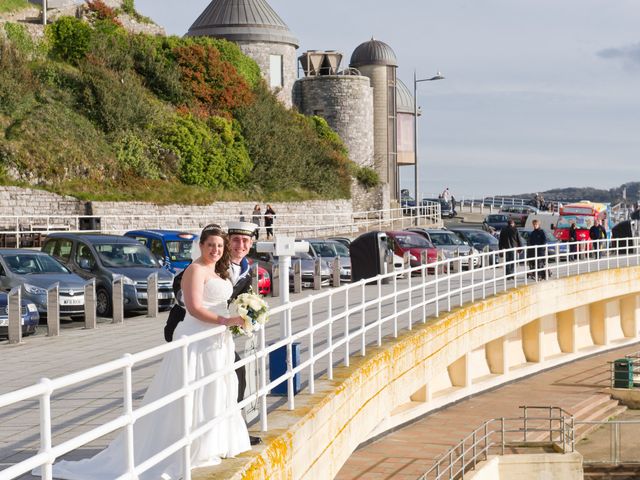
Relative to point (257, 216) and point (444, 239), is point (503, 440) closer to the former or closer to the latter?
point (444, 239)

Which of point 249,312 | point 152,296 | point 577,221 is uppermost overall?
point 249,312

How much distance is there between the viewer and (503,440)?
21.2 m

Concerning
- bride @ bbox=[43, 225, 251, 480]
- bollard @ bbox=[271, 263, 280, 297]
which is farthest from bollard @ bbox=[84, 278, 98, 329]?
bride @ bbox=[43, 225, 251, 480]

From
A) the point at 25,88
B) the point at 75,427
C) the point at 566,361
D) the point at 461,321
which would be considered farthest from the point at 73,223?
the point at 75,427

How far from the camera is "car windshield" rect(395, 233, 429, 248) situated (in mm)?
33969

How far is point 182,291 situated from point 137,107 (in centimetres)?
4060

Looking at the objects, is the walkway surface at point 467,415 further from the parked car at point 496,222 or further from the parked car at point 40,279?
the parked car at point 496,222

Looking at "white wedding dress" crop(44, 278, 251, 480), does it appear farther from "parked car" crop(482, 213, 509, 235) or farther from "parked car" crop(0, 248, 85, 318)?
"parked car" crop(482, 213, 509, 235)

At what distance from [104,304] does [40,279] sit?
5.65 ft

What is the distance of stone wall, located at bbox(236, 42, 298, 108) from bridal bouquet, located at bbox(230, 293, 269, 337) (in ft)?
181

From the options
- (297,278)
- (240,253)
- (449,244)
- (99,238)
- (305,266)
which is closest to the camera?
(240,253)

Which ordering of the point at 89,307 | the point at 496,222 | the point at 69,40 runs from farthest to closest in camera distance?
the point at 496,222 → the point at 69,40 → the point at 89,307

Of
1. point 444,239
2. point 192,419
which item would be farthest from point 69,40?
point 192,419

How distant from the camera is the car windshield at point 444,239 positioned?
36.4 m
